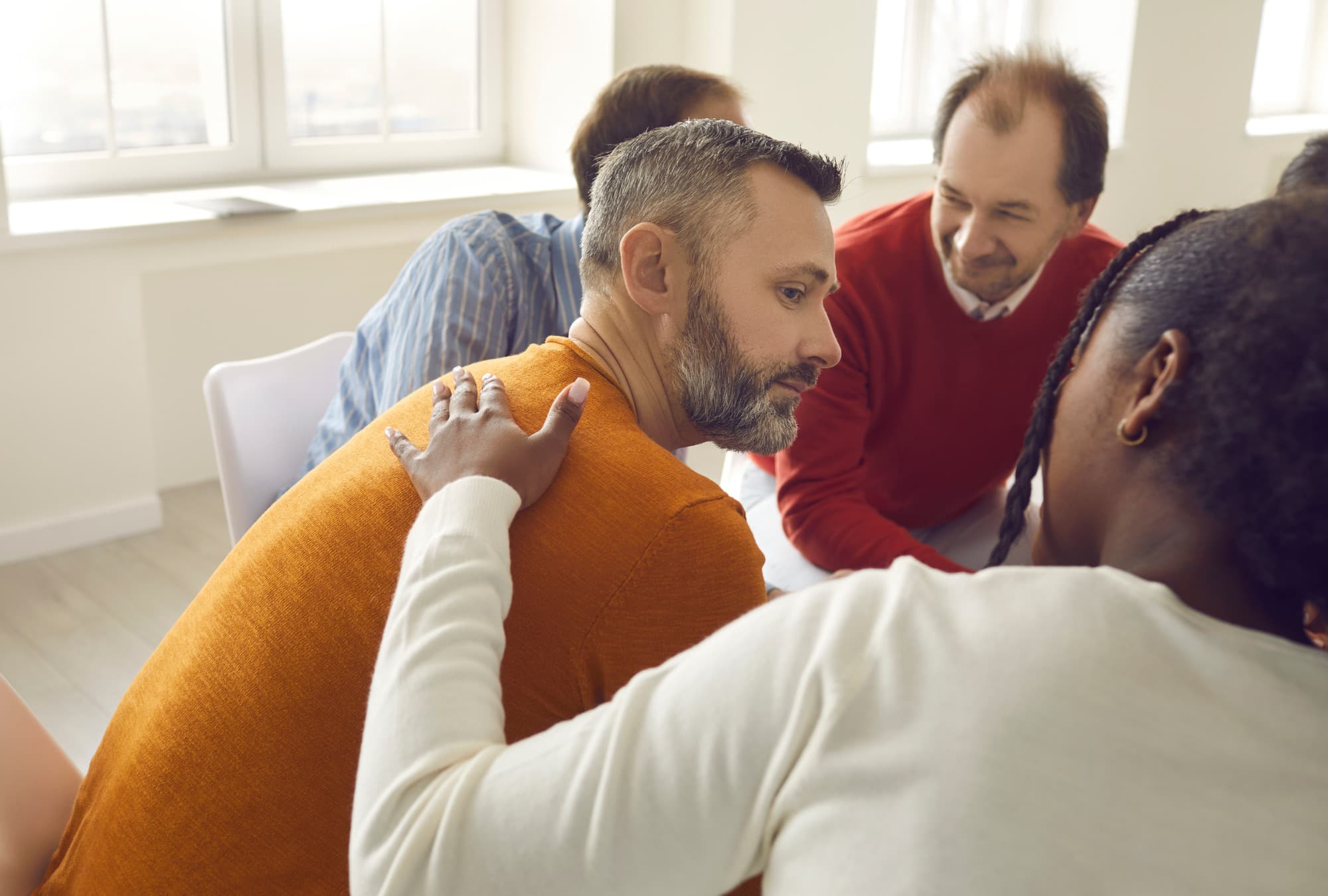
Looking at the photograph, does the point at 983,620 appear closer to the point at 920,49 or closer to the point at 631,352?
the point at 631,352

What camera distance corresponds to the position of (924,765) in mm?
630

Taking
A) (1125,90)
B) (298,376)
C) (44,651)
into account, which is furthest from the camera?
(1125,90)

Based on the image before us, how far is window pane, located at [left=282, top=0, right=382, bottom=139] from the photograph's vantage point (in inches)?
139

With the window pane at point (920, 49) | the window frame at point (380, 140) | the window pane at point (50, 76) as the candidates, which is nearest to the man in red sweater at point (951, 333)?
the window frame at point (380, 140)

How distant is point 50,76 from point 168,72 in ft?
1.01

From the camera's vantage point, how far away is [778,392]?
1.27 m

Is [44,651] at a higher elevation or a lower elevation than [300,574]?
lower

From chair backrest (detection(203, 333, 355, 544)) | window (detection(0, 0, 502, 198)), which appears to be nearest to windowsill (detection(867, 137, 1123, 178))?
window (detection(0, 0, 502, 198))

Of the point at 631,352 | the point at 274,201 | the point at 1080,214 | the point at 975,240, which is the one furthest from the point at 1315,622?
the point at 274,201

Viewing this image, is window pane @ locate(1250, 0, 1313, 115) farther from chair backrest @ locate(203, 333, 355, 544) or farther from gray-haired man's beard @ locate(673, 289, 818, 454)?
gray-haired man's beard @ locate(673, 289, 818, 454)

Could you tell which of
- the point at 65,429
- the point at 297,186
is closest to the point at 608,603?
the point at 65,429

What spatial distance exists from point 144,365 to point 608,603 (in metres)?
2.52

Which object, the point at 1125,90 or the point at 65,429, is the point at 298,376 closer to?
the point at 65,429

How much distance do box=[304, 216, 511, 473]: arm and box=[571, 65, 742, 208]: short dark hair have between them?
0.23 m
